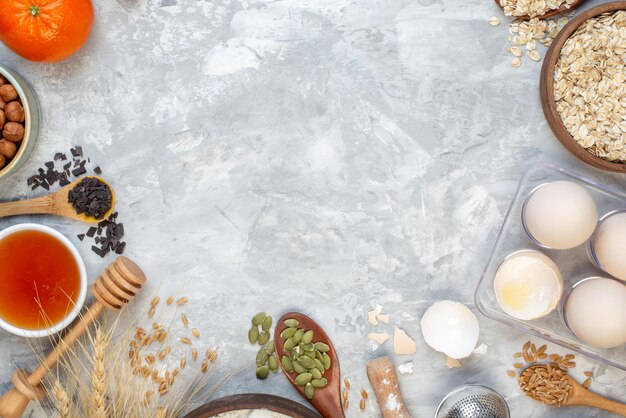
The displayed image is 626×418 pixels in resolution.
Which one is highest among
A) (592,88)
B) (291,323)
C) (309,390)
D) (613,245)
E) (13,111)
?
(592,88)

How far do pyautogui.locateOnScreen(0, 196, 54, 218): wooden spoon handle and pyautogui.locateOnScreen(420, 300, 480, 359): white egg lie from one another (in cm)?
88

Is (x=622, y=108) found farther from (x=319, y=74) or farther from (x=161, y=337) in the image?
(x=161, y=337)

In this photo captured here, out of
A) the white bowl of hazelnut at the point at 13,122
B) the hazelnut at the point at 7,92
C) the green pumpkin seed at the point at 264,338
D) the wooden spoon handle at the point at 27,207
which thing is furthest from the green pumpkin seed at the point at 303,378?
the hazelnut at the point at 7,92

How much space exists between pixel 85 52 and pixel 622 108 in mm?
1175

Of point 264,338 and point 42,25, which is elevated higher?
point 42,25

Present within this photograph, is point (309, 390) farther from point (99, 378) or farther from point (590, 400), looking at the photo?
point (590, 400)

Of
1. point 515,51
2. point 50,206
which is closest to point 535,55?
point 515,51

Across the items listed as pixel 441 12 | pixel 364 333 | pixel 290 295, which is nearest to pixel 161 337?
A: pixel 290 295

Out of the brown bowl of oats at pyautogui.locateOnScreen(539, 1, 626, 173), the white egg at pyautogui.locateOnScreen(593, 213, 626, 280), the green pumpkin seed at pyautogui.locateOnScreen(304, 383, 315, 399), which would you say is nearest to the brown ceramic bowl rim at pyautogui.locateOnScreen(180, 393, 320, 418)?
the green pumpkin seed at pyautogui.locateOnScreen(304, 383, 315, 399)

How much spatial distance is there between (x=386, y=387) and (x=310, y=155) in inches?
21.2

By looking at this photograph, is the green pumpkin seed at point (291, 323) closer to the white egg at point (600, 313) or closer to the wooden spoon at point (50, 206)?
the wooden spoon at point (50, 206)

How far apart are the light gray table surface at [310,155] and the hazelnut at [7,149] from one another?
0.10 m

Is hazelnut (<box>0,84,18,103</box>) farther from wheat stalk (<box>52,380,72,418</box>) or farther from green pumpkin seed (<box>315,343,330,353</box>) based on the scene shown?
green pumpkin seed (<box>315,343,330,353</box>)

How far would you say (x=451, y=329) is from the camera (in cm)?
143
